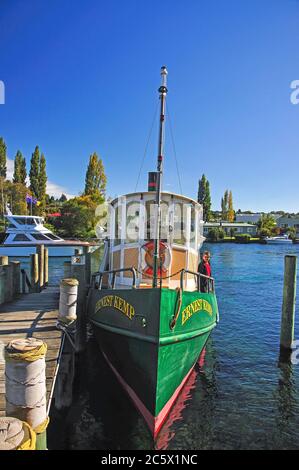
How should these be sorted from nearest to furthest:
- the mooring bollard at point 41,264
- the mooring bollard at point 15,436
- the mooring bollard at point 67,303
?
the mooring bollard at point 15,436, the mooring bollard at point 67,303, the mooring bollard at point 41,264

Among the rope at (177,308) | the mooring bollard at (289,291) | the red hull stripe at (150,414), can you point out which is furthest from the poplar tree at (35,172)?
the rope at (177,308)

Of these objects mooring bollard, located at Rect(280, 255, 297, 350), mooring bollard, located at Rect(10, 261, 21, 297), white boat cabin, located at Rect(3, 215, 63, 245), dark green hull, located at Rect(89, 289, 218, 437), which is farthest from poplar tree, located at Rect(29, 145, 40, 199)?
dark green hull, located at Rect(89, 289, 218, 437)

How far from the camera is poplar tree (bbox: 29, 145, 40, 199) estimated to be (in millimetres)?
73688

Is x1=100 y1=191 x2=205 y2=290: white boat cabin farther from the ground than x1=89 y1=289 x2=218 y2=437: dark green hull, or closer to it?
farther from the ground

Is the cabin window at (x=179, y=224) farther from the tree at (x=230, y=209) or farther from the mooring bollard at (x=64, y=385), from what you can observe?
the tree at (x=230, y=209)

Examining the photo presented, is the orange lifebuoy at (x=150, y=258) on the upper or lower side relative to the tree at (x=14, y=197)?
lower

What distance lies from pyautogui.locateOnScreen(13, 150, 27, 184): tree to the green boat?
7075 cm

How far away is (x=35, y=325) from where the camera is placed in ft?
28.2

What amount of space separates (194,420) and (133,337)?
252cm

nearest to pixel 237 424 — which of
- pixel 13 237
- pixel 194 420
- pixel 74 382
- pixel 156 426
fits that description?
pixel 194 420

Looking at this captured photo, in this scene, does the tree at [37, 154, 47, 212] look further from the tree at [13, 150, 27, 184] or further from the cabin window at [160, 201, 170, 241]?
the cabin window at [160, 201, 170, 241]

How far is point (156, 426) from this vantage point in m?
6.85

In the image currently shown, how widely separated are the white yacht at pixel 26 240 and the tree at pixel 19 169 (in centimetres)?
3986

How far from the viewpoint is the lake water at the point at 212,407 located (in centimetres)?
708
